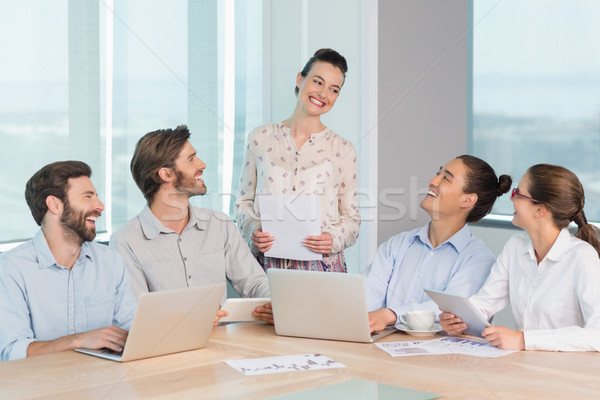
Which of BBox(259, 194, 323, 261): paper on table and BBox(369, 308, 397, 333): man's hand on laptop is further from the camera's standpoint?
BBox(259, 194, 323, 261): paper on table

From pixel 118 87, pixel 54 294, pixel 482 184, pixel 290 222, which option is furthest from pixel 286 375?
pixel 118 87

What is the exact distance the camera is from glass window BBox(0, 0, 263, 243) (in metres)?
2.99

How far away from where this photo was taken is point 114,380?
66.7 inches

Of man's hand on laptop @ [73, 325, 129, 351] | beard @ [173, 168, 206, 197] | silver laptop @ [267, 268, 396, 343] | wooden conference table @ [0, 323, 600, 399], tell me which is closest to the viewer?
wooden conference table @ [0, 323, 600, 399]

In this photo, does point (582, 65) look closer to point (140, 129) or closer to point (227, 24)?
point (227, 24)

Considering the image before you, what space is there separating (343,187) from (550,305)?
1.18 metres

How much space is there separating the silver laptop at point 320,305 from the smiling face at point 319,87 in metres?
1.12

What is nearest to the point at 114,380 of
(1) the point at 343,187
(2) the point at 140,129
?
(1) the point at 343,187

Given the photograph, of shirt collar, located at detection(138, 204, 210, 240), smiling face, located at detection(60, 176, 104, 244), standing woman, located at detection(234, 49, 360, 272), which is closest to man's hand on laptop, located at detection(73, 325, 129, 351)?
smiling face, located at detection(60, 176, 104, 244)

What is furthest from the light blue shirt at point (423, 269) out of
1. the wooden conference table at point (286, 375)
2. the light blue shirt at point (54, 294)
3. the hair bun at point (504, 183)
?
the light blue shirt at point (54, 294)

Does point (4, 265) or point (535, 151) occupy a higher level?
point (535, 151)

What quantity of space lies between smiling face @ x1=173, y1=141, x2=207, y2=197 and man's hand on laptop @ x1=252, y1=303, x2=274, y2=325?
24.0 inches

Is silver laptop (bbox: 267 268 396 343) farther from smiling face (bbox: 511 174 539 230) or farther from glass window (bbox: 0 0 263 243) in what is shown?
glass window (bbox: 0 0 263 243)

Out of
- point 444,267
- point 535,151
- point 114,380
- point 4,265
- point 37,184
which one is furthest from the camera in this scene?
point 535,151
